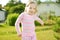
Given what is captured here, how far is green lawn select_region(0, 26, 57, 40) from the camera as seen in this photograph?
399 centimetres

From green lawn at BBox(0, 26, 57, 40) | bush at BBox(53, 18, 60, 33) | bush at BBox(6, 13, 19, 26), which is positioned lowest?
green lawn at BBox(0, 26, 57, 40)

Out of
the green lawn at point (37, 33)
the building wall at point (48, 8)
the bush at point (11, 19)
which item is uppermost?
the building wall at point (48, 8)

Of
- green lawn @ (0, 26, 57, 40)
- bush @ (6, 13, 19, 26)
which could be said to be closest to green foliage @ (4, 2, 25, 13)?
bush @ (6, 13, 19, 26)

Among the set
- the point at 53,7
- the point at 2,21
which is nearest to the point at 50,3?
the point at 53,7

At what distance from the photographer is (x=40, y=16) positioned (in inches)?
190

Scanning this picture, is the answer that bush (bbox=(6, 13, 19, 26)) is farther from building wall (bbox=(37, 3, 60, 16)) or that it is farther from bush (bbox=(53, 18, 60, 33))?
bush (bbox=(53, 18, 60, 33))

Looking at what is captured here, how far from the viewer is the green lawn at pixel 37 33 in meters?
3.99

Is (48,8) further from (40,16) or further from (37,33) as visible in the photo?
(37,33)

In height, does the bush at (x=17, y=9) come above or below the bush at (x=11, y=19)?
above

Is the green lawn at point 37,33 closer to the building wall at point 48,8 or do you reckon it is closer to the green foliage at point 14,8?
the green foliage at point 14,8

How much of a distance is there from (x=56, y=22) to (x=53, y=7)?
0.63 metres

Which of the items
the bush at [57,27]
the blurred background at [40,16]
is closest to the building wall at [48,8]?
the blurred background at [40,16]

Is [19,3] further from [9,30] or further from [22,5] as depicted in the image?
[9,30]

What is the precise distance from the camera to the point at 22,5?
4.72m
